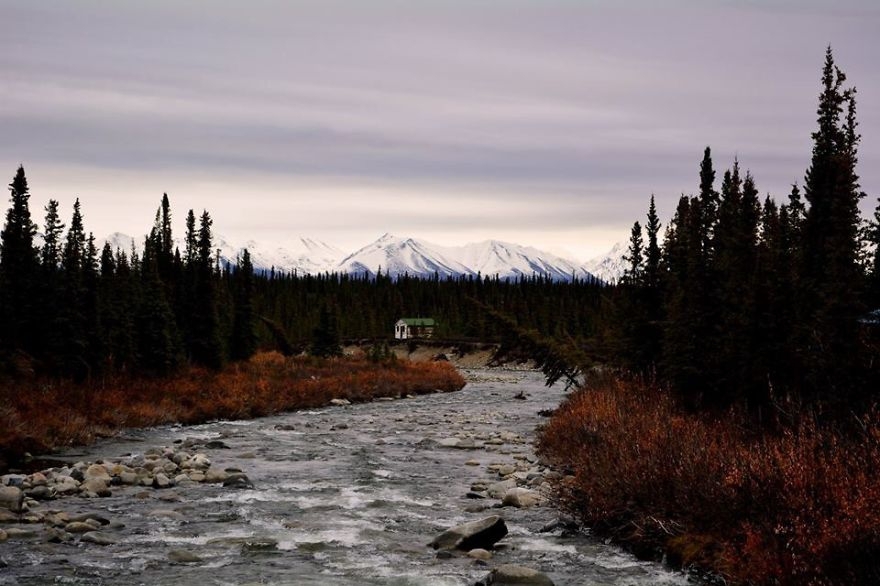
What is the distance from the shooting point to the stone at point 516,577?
9.75 m

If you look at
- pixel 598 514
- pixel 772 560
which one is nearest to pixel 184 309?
pixel 598 514

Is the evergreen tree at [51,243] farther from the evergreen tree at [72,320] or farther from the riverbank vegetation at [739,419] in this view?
the riverbank vegetation at [739,419]

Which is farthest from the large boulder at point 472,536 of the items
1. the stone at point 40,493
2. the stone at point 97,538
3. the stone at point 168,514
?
the stone at point 40,493

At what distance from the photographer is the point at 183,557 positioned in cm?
1091

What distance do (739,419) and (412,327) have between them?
125 m

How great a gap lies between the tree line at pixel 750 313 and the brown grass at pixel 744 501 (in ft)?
6.03

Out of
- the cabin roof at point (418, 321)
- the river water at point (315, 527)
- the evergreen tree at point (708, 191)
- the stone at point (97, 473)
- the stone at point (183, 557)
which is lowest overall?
the river water at point (315, 527)

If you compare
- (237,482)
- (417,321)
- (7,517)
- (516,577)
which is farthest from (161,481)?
(417,321)

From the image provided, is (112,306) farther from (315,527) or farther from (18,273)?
(315,527)

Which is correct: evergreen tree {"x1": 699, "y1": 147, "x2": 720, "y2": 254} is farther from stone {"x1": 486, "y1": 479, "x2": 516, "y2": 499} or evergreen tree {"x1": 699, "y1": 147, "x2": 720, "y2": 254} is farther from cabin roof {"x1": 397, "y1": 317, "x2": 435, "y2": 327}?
cabin roof {"x1": 397, "y1": 317, "x2": 435, "y2": 327}

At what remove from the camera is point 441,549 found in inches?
456

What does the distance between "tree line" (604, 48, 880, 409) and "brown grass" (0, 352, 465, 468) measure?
15.4 m

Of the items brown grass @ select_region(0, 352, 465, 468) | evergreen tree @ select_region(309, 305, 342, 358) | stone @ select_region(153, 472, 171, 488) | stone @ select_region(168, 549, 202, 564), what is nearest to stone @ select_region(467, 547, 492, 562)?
stone @ select_region(168, 549, 202, 564)

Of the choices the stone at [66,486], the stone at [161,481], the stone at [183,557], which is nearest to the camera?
the stone at [183,557]
